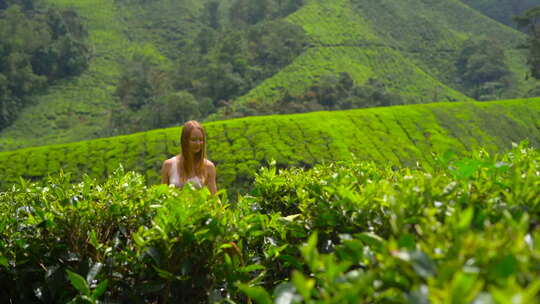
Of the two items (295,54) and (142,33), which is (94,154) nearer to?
(295,54)

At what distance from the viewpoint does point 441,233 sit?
43.0 inches

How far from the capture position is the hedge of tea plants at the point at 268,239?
107cm

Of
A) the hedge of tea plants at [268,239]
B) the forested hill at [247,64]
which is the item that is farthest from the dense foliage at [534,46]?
the hedge of tea plants at [268,239]

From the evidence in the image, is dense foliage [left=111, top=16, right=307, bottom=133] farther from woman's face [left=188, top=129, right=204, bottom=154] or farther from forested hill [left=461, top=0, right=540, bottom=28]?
forested hill [left=461, top=0, right=540, bottom=28]

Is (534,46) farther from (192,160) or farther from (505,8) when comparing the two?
(505,8)

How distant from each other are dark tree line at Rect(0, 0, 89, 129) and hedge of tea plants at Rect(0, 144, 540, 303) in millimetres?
35181

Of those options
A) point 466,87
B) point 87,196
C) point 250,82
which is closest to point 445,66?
point 466,87

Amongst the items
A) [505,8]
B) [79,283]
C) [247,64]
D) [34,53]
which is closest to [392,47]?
[247,64]

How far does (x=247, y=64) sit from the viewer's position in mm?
33438

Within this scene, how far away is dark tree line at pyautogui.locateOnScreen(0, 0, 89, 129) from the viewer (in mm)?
33969

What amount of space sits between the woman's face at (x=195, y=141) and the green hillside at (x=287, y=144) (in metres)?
7.58

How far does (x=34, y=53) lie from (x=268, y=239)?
133 ft

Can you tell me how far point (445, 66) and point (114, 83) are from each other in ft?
97.5

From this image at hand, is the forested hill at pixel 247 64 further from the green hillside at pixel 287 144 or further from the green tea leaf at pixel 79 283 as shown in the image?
the green tea leaf at pixel 79 283
